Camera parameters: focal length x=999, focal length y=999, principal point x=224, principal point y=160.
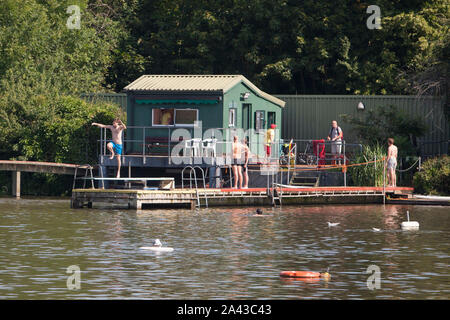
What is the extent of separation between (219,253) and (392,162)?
1643 cm

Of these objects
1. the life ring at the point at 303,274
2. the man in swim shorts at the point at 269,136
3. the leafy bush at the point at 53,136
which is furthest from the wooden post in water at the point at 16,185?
the life ring at the point at 303,274

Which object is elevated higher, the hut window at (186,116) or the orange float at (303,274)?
the hut window at (186,116)

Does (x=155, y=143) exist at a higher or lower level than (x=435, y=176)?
higher

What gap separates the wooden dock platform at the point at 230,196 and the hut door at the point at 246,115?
6667 millimetres

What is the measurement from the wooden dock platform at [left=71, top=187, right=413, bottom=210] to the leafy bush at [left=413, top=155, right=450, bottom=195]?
1.37m

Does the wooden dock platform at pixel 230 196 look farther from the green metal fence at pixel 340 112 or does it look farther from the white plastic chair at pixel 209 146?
the green metal fence at pixel 340 112

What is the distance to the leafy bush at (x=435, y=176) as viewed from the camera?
3853cm

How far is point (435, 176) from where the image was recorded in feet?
127

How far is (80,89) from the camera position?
160ft

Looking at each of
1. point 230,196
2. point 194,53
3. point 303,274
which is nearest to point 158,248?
point 303,274

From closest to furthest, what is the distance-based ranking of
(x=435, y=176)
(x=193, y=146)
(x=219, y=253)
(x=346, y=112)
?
1. (x=219, y=253)
2. (x=193, y=146)
3. (x=435, y=176)
4. (x=346, y=112)

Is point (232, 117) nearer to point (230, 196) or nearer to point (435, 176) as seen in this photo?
point (230, 196)
